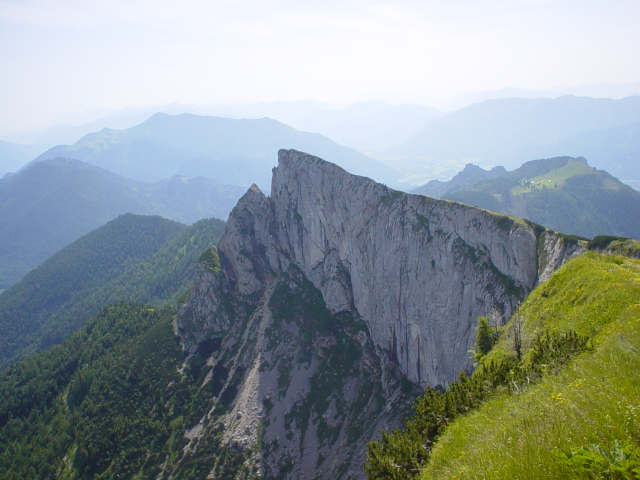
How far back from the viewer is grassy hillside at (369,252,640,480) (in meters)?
11.0

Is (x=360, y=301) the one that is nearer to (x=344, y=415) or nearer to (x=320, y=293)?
(x=320, y=293)

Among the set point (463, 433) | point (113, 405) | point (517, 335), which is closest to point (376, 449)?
point (463, 433)

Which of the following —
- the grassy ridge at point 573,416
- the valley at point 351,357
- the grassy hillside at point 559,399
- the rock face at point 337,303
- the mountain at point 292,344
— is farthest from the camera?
the mountain at point 292,344

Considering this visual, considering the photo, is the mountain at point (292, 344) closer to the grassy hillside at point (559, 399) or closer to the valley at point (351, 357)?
the valley at point (351, 357)

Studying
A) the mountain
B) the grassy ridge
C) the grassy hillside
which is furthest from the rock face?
the grassy ridge

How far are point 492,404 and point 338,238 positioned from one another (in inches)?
3514

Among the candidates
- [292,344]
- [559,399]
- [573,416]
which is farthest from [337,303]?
[573,416]

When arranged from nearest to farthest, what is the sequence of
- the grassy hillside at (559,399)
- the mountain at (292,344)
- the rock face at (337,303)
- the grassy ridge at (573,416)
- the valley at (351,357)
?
1. the grassy ridge at (573,416)
2. the grassy hillside at (559,399)
3. the valley at (351,357)
4. the rock face at (337,303)
5. the mountain at (292,344)

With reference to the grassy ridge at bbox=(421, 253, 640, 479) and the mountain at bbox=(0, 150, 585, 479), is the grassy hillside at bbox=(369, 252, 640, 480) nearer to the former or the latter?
the grassy ridge at bbox=(421, 253, 640, 479)

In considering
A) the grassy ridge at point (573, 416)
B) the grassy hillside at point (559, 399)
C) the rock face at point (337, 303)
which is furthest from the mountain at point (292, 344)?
the grassy ridge at point (573, 416)

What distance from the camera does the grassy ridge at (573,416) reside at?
10.9 meters

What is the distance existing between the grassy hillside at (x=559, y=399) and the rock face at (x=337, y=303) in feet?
99.3

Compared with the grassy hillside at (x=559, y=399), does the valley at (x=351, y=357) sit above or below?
below

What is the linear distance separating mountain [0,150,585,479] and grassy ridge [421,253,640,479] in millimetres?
34867
